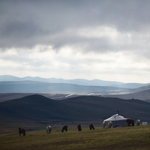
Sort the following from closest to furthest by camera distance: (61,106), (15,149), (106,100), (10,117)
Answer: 1. (15,149)
2. (10,117)
3. (61,106)
4. (106,100)

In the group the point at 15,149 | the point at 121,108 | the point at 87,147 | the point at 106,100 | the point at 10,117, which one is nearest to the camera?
the point at 87,147

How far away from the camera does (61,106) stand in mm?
125562

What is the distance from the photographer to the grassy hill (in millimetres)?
104700

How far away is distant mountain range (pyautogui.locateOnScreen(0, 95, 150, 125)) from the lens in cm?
10588

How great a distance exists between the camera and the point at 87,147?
25062 millimetres

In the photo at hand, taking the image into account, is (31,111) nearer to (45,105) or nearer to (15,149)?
(45,105)

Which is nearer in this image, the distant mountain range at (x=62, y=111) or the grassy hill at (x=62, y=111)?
the grassy hill at (x=62, y=111)

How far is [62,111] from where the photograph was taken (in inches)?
4717

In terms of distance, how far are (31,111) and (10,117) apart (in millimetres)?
13687

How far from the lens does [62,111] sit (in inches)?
4717

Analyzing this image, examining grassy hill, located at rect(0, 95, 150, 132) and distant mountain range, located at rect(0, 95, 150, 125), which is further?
distant mountain range, located at rect(0, 95, 150, 125)

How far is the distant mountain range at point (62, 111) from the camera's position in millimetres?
105875

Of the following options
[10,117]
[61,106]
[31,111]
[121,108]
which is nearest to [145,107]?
[121,108]

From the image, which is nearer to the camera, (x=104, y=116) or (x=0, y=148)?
(x=0, y=148)
